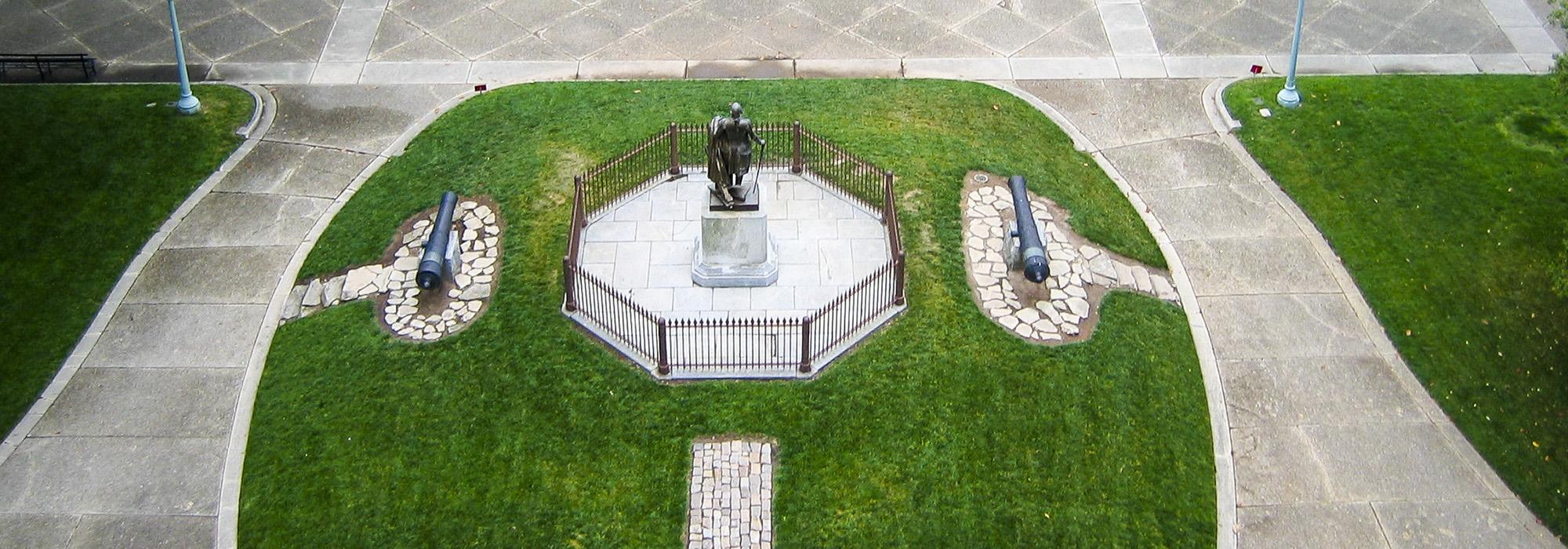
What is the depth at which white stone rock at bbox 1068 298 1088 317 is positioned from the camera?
2206 cm

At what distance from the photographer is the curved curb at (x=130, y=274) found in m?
20.7

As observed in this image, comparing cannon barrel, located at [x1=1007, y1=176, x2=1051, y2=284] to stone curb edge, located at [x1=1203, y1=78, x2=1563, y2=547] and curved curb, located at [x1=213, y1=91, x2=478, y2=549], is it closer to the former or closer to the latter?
stone curb edge, located at [x1=1203, y1=78, x2=1563, y2=547]

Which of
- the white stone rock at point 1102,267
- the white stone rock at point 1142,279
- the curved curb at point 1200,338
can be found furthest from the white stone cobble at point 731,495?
the white stone rock at point 1142,279

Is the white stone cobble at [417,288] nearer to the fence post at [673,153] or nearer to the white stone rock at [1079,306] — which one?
the fence post at [673,153]

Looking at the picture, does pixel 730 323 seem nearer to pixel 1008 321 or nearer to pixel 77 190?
pixel 1008 321

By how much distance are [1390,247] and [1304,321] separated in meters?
2.66

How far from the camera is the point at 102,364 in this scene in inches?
855

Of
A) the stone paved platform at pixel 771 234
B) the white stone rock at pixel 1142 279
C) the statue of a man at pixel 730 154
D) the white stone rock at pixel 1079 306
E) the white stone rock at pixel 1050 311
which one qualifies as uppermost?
the statue of a man at pixel 730 154

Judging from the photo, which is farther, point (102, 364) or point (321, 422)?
point (102, 364)

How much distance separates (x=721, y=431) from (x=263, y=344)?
25.0ft

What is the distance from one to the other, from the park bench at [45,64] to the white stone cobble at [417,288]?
9733 mm

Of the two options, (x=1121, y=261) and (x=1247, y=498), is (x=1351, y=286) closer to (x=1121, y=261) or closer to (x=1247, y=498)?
(x=1121, y=261)

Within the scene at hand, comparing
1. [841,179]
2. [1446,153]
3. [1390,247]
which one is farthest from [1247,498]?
[1446,153]

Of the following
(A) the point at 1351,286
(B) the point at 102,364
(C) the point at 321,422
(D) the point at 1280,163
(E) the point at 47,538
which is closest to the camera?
(E) the point at 47,538
